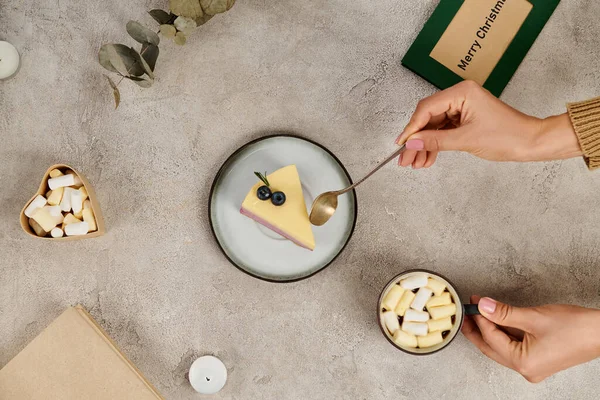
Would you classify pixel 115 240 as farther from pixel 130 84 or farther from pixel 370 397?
pixel 370 397

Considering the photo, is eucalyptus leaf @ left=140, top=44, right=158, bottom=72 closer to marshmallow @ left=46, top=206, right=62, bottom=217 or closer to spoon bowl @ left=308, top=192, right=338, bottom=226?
marshmallow @ left=46, top=206, right=62, bottom=217

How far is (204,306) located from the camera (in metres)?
1.25

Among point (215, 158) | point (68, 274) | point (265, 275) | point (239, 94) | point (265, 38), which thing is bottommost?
point (68, 274)

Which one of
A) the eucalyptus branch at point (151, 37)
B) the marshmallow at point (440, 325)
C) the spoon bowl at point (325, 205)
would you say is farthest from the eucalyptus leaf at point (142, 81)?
the marshmallow at point (440, 325)

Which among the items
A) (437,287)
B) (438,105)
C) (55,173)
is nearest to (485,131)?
(438,105)

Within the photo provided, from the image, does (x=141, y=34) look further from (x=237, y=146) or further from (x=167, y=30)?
(x=237, y=146)

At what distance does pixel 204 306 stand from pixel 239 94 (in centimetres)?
52

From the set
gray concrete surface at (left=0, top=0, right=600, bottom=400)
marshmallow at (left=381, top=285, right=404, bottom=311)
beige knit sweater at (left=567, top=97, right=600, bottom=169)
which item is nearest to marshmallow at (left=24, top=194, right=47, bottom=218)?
gray concrete surface at (left=0, top=0, right=600, bottom=400)

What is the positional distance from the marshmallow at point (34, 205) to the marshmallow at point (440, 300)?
893 mm

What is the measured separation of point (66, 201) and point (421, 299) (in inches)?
32.4

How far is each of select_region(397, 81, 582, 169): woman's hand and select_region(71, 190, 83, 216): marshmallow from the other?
71cm

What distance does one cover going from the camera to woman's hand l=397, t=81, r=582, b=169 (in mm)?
1104

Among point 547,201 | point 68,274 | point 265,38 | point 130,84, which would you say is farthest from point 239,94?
point 547,201

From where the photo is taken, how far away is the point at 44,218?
3.71 feet
